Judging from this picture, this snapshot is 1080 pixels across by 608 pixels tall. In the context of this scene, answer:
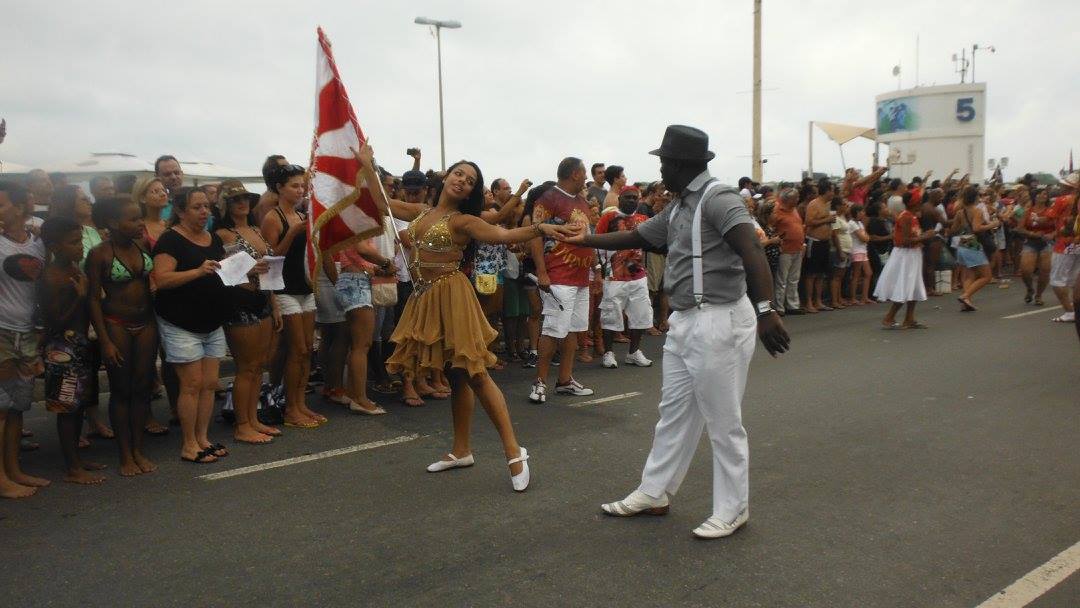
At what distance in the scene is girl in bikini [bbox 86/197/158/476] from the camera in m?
5.57

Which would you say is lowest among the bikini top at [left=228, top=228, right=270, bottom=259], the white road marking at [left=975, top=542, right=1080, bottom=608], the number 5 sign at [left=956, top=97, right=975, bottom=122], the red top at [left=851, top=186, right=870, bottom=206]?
the white road marking at [left=975, top=542, right=1080, bottom=608]

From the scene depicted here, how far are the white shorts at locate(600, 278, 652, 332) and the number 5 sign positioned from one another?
45.1 meters

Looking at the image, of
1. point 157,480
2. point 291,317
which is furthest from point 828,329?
point 157,480

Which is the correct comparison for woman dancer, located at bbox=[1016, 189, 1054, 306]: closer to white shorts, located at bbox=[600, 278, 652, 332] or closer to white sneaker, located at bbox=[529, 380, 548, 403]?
white shorts, located at bbox=[600, 278, 652, 332]

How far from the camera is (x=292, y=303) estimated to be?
6.86 meters

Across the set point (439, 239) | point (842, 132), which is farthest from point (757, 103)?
point (439, 239)

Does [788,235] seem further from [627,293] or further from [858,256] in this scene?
[627,293]

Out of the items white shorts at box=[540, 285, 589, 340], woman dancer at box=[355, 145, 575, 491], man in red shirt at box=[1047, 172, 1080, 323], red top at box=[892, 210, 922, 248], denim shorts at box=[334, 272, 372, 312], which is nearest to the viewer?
woman dancer at box=[355, 145, 575, 491]

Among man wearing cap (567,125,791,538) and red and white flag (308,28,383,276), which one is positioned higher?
red and white flag (308,28,383,276)

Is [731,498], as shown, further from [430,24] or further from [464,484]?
[430,24]

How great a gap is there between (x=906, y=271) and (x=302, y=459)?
8.95 metres

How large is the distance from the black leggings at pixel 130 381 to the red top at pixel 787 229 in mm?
10137

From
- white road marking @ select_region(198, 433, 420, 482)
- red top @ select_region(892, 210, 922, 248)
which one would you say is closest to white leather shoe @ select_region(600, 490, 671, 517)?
white road marking @ select_region(198, 433, 420, 482)

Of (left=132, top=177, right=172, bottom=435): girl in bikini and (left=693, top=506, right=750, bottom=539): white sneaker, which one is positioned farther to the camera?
(left=132, top=177, right=172, bottom=435): girl in bikini
